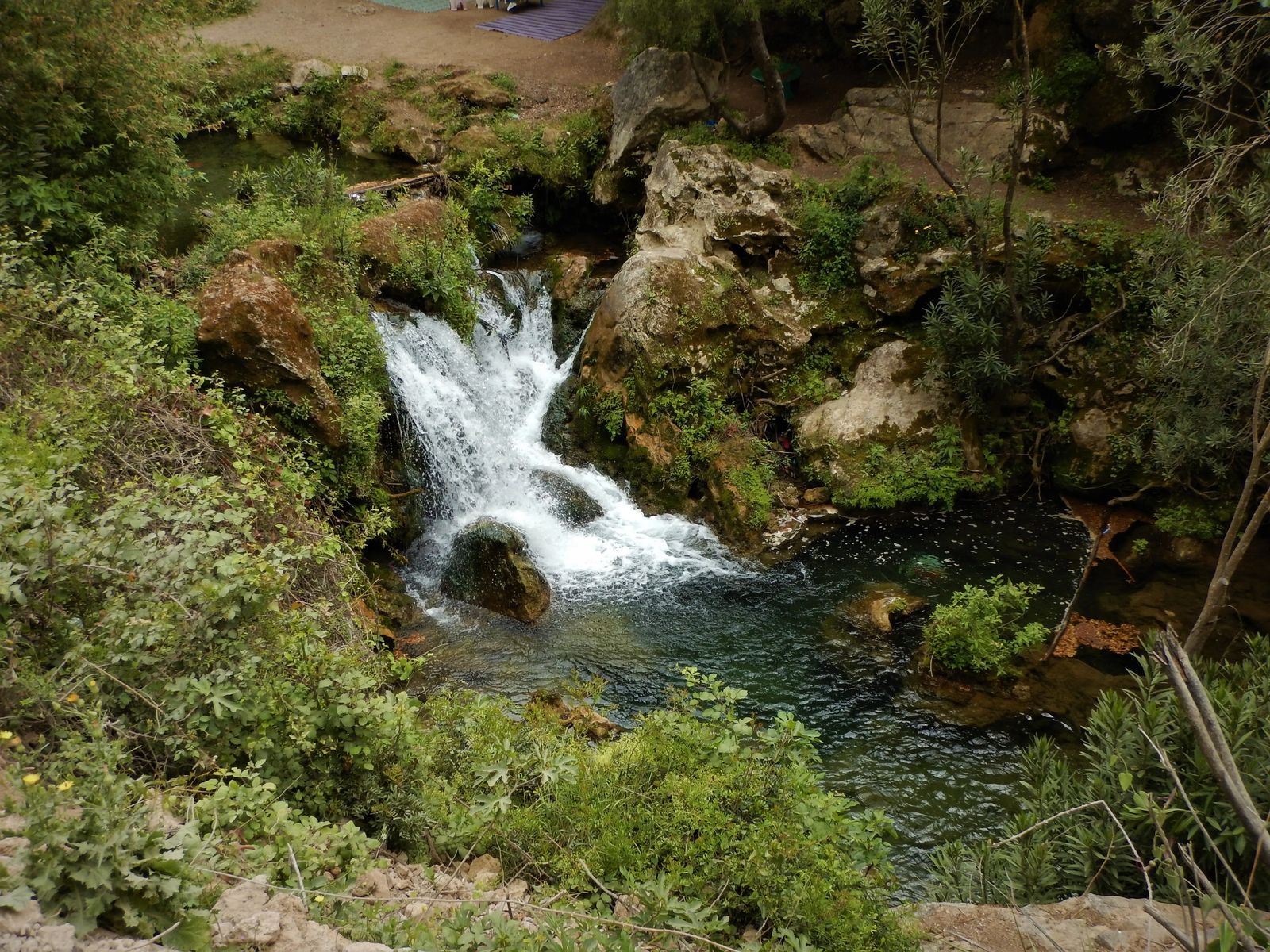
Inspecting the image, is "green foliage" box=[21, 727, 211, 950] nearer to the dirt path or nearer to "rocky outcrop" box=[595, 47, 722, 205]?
"rocky outcrop" box=[595, 47, 722, 205]

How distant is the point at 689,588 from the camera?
9.55 m

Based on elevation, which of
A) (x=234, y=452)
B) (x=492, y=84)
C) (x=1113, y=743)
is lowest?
(x=1113, y=743)

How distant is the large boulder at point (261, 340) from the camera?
798cm

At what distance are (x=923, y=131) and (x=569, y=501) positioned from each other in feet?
28.4

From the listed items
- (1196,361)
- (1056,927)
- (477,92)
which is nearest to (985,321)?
(1196,361)

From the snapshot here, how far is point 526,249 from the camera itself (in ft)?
47.6

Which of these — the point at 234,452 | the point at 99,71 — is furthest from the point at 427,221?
the point at 234,452

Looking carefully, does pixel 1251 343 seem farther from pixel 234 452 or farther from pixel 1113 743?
pixel 234 452

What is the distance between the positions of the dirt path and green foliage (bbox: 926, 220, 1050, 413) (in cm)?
996

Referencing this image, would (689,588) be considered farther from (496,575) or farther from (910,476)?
(910,476)

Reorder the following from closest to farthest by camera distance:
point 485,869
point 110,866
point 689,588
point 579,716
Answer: point 110,866
point 485,869
point 579,716
point 689,588

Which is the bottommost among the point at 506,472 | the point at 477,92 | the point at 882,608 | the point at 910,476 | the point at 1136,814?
the point at 882,608

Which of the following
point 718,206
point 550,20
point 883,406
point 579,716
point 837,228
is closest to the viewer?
point 579,716

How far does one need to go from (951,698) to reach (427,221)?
1005 centimetres
